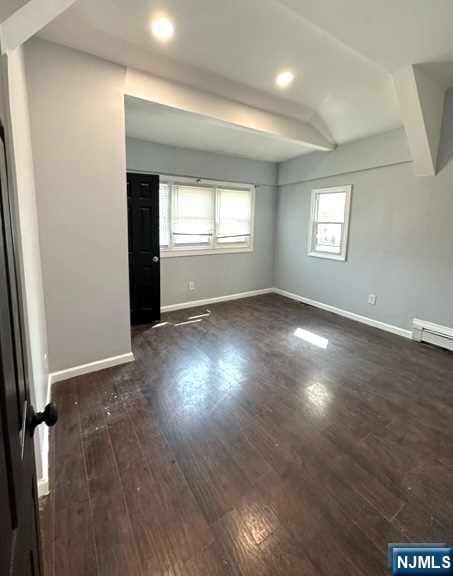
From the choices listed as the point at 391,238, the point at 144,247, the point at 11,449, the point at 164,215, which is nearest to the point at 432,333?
the point at 391,238

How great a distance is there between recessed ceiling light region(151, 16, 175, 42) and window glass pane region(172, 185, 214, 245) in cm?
220

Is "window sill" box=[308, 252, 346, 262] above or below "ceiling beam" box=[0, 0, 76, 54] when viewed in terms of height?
below

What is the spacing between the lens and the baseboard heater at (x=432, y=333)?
3.31 meters

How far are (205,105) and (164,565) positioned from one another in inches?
136

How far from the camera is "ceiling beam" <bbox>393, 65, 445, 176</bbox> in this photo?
265cm

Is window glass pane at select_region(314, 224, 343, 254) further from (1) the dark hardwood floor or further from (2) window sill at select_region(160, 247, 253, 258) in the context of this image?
(1) the dark hardwood floor

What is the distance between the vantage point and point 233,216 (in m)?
5.12

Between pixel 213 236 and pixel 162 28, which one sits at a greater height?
pixel 162 28

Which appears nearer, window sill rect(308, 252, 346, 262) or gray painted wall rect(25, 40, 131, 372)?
gray painted wall rect(25, 40, 131, 372)

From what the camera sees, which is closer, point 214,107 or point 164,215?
point 214,107

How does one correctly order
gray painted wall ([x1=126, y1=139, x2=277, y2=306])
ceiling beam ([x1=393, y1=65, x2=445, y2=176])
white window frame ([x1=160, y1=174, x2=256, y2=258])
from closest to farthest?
ceiling beam ([x1=393, y1=65, x2=445, y2=176]) → gray painted wall ([x1=126, y1=139, x2=277, y2=306]) → white window frame ([x1=160, y1=174, x2=256, y2=258])

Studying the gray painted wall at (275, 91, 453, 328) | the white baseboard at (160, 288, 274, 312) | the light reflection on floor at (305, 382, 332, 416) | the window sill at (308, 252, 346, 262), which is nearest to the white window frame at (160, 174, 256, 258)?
the white baseboard at (160, 288, 274, 312)

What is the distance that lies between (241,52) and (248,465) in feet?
10.7

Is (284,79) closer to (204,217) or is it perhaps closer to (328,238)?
(204,217)
